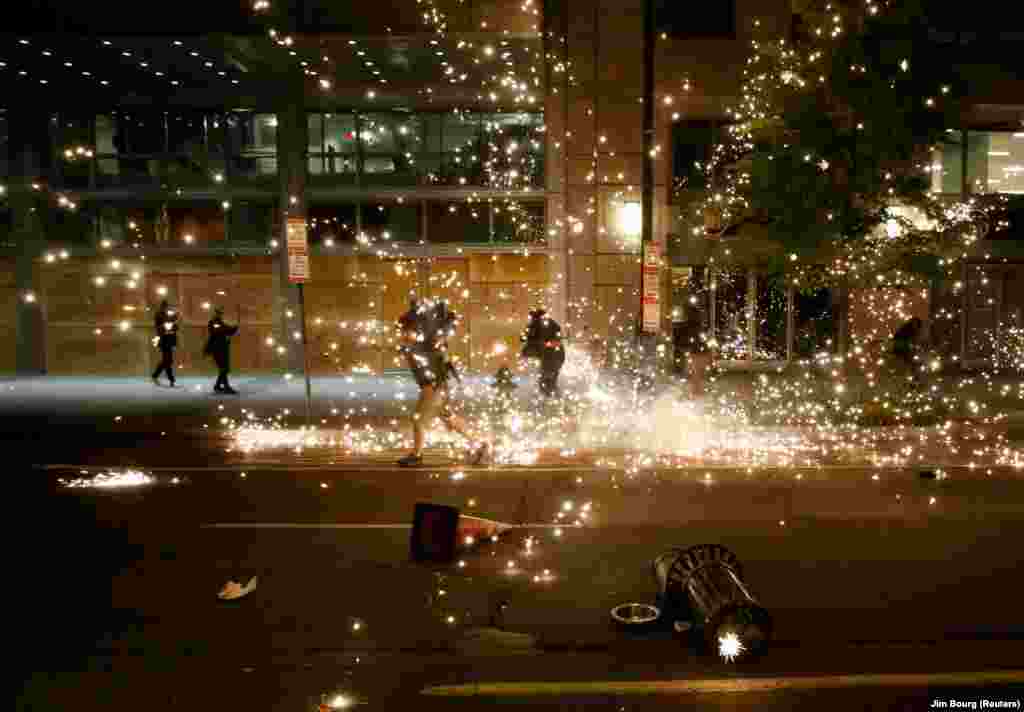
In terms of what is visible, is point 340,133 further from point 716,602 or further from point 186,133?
point 716,602

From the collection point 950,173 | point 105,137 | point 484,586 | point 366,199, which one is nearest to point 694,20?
point 950,173

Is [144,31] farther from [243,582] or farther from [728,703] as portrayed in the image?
[728,703]

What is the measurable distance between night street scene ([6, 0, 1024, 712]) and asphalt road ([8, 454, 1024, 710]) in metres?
0.04

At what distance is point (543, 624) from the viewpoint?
5.18 meters

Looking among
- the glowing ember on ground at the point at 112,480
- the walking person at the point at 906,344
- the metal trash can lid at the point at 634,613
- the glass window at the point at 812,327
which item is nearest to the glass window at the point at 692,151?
the glass window at the point at 812,327

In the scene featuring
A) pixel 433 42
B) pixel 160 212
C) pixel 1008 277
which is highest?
pixel 433 42

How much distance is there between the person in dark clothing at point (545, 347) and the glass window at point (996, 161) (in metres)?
10.5

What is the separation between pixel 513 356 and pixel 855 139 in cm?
856

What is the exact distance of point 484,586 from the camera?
5844 millimetres

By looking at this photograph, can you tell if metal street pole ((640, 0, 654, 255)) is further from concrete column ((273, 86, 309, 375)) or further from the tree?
concrete column ((273, 86, 309, 375))

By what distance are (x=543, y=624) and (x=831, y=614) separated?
1.85m

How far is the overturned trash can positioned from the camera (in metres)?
4.56

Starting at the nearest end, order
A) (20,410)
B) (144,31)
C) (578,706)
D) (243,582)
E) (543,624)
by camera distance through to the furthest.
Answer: (578,706), (543,624), (243,582), (20,410), (144,31)

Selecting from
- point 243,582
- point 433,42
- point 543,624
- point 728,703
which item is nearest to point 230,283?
point 433,42
